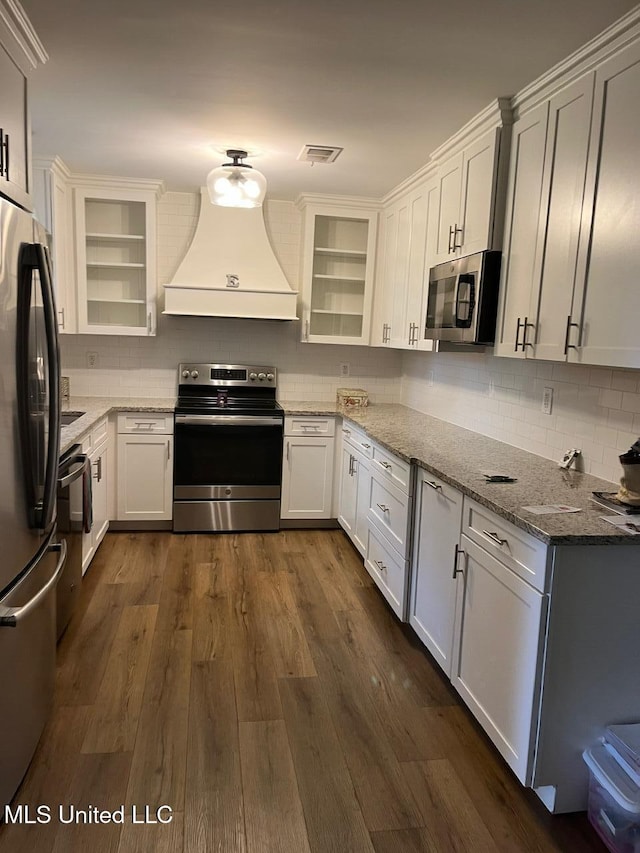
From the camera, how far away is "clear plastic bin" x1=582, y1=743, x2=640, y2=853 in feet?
5.72

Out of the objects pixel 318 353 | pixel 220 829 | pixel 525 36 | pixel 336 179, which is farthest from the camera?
pixel 318 353

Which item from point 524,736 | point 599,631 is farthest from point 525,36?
point 524,736

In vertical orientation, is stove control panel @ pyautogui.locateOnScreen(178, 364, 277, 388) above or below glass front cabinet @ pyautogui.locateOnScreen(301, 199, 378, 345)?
below

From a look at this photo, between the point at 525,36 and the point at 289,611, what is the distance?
9.01 ft

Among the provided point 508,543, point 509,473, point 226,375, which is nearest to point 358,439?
point 226,375

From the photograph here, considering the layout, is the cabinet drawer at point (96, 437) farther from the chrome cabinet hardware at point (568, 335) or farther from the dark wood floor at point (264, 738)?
the chrome cabinet hardware at point (568, 335)

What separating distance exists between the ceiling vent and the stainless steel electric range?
1.69m

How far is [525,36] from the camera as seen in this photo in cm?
212

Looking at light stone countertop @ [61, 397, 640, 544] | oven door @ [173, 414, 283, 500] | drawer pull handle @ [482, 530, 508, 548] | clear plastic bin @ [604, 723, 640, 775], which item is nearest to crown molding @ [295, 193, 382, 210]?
light stone countertop @ [61, 397, 640, 544]

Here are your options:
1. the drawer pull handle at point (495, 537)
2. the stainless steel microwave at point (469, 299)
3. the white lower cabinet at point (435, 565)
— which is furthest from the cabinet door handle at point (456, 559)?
the stainless steel microwave at point (469, 299)

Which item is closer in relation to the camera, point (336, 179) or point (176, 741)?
point (176, 741)

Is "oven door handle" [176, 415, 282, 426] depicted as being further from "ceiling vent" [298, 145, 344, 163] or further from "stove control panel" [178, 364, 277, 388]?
"ceiling vent" [298, 145, 344, 163]

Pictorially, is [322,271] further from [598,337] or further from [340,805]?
[340,805]

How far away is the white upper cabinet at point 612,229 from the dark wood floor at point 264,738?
58.4 inches
